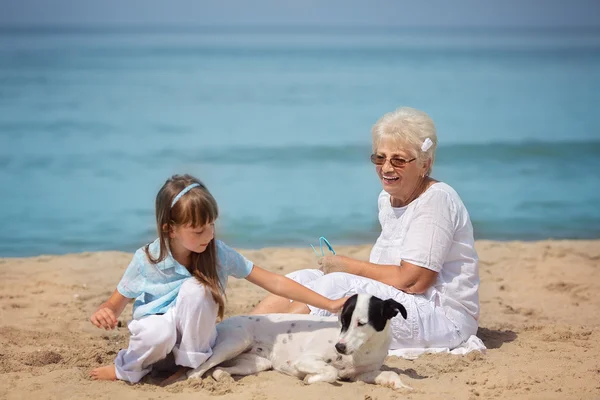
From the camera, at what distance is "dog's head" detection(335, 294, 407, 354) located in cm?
389

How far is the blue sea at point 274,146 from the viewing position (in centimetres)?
1045

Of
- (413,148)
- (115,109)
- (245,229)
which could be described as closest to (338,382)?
(413,148)

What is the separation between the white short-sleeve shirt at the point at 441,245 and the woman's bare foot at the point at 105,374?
5.38 feet

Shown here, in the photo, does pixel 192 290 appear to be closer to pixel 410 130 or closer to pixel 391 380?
pixel 391 380

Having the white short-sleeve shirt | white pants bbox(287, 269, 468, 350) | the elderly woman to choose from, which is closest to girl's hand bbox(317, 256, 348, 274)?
the elderly woman

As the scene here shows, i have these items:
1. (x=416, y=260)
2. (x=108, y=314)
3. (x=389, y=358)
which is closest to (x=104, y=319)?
(x=108, y=314)

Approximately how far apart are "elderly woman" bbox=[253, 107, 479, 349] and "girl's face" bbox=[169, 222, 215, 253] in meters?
0.89

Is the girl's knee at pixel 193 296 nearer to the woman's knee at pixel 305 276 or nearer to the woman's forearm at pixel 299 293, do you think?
the woman's forearm at pixel 299 293

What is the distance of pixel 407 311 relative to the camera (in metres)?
4.58

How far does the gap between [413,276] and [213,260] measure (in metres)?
1.18

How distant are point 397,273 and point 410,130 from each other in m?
0.80

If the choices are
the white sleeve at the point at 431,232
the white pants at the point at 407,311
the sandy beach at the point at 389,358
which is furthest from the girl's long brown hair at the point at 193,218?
the white sleeve at the point at 431,232

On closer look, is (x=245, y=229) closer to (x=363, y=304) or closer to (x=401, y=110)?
(x=401, y=110)

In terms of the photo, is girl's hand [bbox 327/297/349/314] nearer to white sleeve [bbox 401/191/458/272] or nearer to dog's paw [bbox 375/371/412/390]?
dog's paw [bbox 375/371/412/390]
